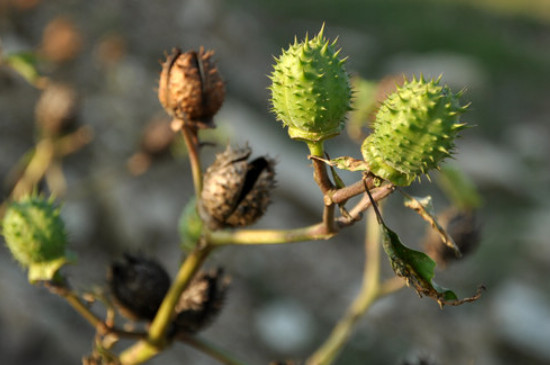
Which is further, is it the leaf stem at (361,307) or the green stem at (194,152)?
the leaf stem at (361,307)

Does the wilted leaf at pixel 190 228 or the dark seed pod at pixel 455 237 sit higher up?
the wilted leaf at pixel 190 228

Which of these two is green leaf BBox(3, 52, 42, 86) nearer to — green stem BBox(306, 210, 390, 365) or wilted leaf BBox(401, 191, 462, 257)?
green stem BBox(306, 210, 390, 365)

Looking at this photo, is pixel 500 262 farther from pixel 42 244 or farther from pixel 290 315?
pixel 42 244

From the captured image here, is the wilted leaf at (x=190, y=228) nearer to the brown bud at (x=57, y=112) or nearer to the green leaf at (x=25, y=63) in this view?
the green leaf at (x=25, y=63)

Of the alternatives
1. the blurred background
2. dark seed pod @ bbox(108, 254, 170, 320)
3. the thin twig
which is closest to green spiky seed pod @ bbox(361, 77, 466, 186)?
the thin twig

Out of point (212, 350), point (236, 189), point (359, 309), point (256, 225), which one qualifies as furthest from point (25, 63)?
point (256, 225)

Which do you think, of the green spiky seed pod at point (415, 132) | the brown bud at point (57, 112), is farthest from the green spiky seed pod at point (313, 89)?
the brown bud at point (57, 112)

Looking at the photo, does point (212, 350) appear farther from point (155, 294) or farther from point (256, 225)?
point (256, 225)
